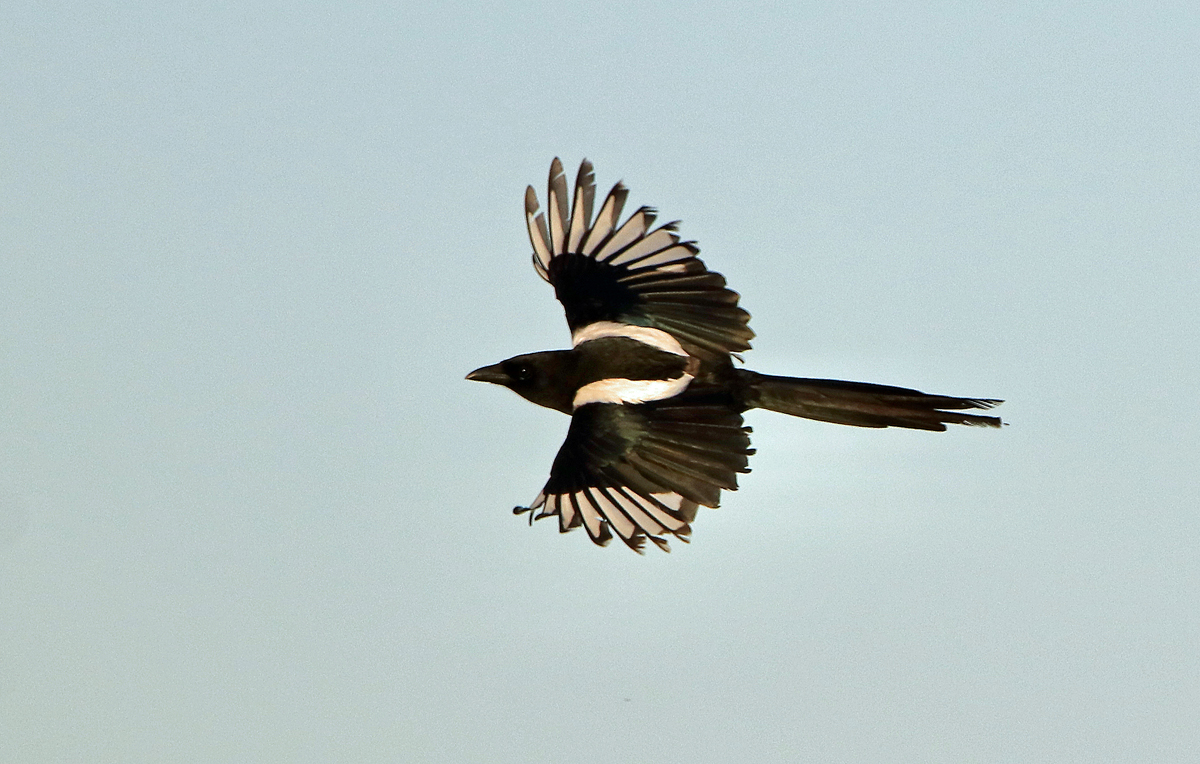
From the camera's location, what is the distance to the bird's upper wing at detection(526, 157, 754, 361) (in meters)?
2.99

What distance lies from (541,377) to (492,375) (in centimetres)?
16

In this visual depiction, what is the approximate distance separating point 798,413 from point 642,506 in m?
0.53

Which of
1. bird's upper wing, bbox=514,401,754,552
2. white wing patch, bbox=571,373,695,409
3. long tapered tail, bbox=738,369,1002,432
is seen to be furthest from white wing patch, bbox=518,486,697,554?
long tapered tail, bbox=738,369,1002,432

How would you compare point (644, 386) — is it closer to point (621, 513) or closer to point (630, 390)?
point (630, 390)

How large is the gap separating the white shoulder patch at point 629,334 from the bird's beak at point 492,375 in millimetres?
225

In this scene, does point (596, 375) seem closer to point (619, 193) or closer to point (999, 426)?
point (619, 193)

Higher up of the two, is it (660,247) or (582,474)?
(660,247)

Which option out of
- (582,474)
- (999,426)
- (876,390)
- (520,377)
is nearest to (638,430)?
(582,474)

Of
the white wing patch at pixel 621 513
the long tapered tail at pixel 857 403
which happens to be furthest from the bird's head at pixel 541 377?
the long tapered tail at pixel 857 403

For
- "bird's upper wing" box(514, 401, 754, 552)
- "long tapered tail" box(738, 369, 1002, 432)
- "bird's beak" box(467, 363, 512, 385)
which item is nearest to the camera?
"long tapered tail" box(738, 369, 1002, 432)

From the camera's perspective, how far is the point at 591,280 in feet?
10.3

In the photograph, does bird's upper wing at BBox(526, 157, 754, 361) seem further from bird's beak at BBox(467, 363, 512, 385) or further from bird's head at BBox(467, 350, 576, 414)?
bird's beak at BBox(467, 363, 512, 385)

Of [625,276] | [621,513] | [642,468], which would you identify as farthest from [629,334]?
[621,513]

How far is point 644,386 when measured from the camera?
2959mm
